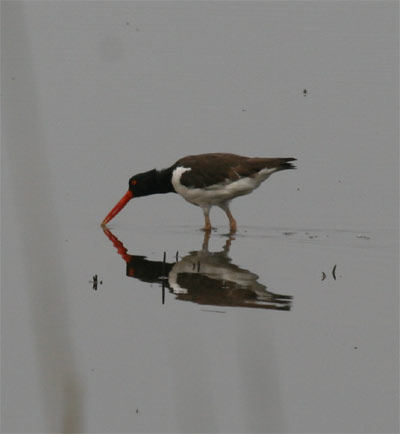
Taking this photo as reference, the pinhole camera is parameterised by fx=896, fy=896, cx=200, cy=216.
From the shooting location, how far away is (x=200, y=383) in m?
5.50

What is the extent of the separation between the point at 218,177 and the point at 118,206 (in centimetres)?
140

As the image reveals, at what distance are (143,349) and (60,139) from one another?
773 cm

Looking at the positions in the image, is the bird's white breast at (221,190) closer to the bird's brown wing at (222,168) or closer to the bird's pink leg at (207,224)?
the bird's brown wing at (222,168)

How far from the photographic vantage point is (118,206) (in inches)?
437

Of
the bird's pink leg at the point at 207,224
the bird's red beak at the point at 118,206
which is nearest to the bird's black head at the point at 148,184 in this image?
the bird's red beak at the point at 118,206

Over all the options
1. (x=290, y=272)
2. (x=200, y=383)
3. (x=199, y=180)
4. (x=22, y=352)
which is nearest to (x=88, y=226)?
(x=199, y=180)

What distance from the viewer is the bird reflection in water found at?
7.27m

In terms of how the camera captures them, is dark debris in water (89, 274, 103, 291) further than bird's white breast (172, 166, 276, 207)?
No

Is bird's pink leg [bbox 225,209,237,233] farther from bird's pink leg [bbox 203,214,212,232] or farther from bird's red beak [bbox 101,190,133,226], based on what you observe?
bird's red beak [bbox 101,190,133,226]

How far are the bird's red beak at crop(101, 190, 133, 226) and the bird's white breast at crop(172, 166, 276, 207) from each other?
0.81 m

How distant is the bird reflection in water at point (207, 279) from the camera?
23.9 feet

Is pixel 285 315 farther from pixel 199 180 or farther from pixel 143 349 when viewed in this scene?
pixel 199 180

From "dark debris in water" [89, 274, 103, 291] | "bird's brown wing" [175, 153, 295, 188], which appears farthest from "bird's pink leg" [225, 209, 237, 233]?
"dark debris in water" [89, 274, 103, 291]

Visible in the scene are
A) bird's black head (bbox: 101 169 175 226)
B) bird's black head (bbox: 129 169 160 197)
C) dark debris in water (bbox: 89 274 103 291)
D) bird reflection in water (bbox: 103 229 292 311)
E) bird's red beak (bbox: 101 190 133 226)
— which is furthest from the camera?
bird's black head (bbox: 129 169 160 197)
